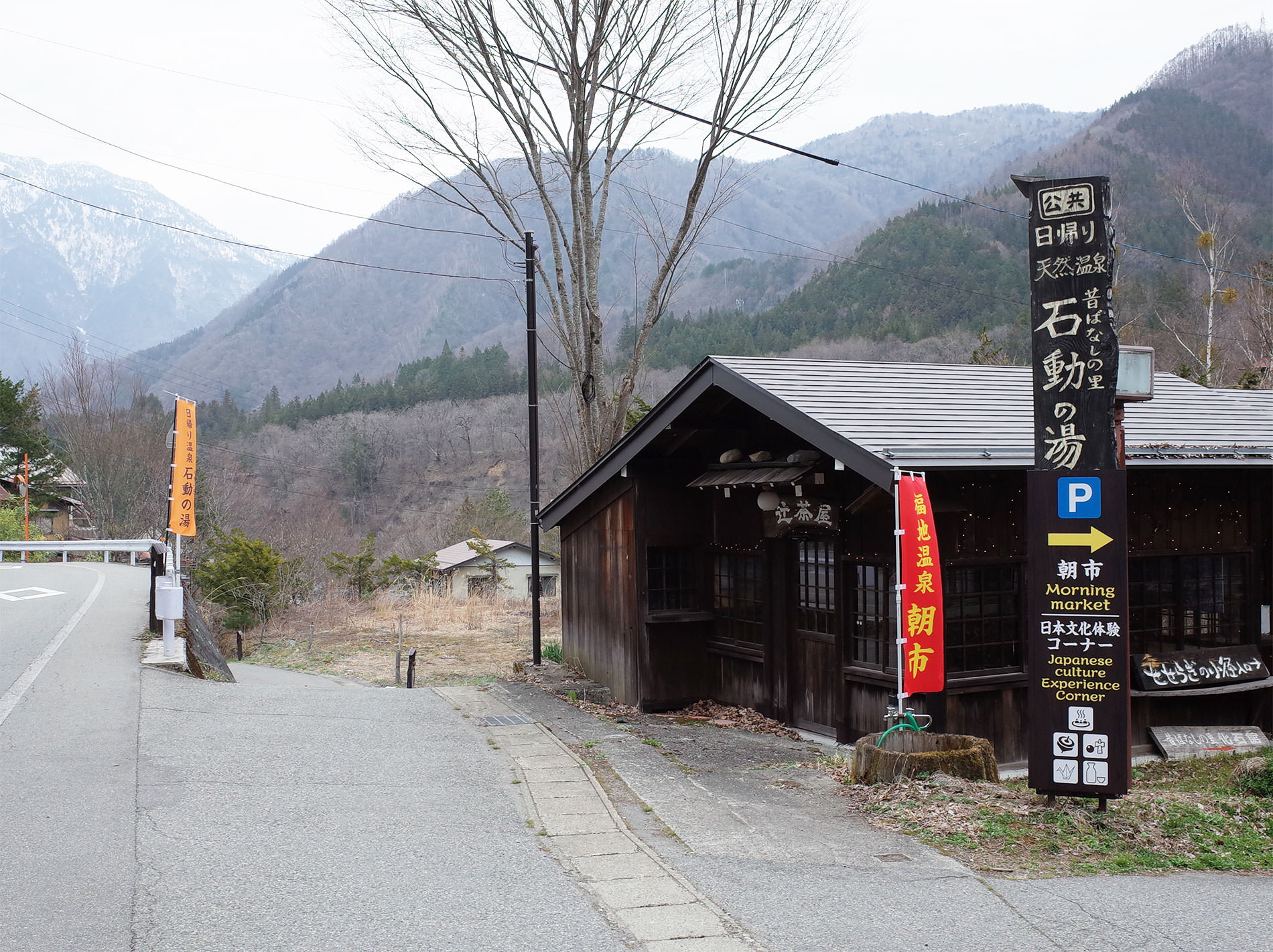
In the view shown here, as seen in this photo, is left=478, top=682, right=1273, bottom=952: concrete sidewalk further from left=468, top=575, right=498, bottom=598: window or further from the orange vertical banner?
left=468, top=575, right=498, bottom=598: window

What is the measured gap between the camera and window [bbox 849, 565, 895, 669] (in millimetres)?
9164

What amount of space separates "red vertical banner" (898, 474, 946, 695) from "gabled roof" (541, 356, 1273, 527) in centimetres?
40

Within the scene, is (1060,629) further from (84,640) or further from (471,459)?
(471,459)

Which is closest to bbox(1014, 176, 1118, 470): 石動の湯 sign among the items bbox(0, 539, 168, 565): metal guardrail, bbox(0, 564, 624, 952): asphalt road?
bbox(0, 564, 624, 952): asphalt road

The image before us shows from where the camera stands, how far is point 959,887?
5332mm

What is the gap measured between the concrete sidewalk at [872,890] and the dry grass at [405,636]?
9362 mm

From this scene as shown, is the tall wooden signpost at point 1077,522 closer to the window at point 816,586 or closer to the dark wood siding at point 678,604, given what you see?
the window at point 816,586

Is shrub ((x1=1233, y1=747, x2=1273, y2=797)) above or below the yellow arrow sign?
below

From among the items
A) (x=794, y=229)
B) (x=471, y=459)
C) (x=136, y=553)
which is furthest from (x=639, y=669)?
(x=794, y=229)

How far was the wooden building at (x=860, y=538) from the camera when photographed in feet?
29.5

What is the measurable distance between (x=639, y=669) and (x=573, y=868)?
6377mm

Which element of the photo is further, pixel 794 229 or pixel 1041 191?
pixel 794 229

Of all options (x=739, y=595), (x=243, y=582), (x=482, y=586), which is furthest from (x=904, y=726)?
(x=482, y=586)

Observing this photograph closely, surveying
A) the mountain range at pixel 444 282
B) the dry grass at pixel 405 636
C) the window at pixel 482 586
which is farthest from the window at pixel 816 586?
the mountain range at pixel 444 282
